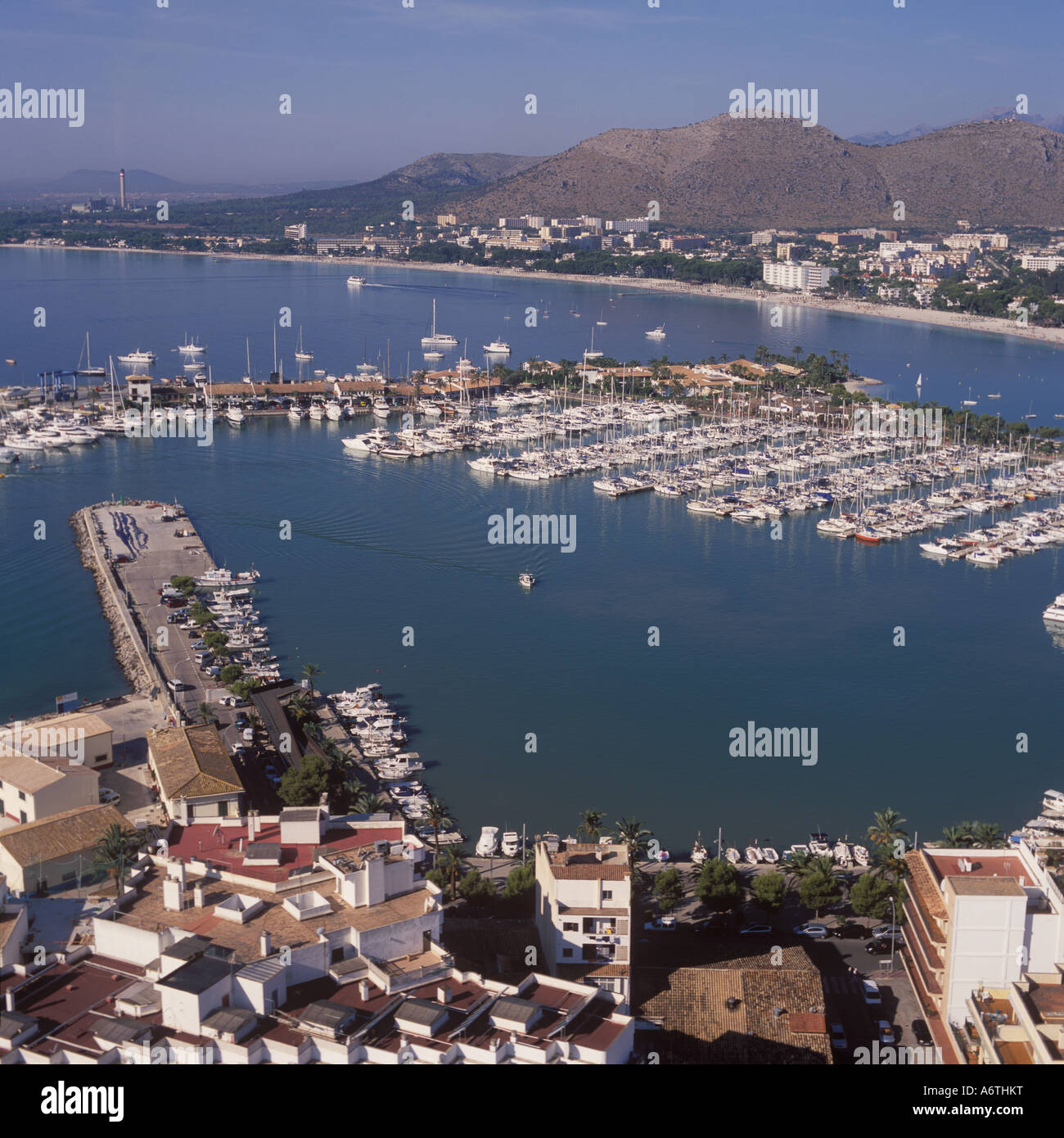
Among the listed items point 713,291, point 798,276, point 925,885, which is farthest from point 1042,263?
point 925,885

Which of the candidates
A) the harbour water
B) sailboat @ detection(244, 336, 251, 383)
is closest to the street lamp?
the harbour water

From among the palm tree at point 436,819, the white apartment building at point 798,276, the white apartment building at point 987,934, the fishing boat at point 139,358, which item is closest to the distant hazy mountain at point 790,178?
the white apartment building at point 798,276

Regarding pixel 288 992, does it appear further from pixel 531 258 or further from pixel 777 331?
pixel 531 258

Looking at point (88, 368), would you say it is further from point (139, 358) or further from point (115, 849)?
point (115, 849)

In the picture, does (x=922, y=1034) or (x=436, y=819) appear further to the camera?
(x=436, y=819)

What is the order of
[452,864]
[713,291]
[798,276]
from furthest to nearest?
1. [713,291]
2. [798,276]
3. [452,864]

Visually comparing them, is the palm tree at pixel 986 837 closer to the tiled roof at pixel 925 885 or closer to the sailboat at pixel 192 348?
the tiled roof at pixel 925 885

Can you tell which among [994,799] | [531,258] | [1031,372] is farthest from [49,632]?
[531,258]

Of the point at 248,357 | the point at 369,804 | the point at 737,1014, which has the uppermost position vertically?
the point at 248,357
